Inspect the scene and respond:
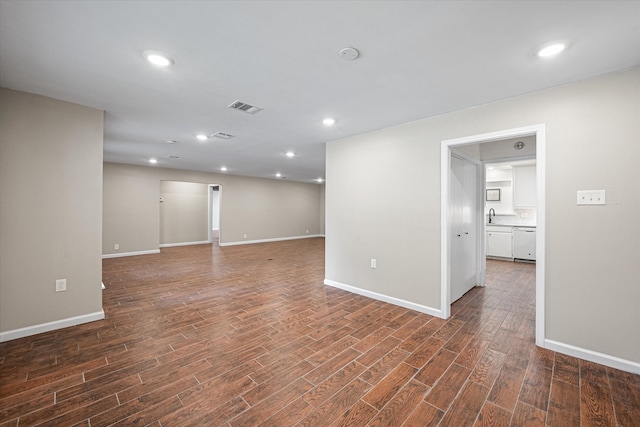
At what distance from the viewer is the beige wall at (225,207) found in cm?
695

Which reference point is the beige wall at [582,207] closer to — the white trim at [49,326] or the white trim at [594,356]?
A: the white trim at [594,356]

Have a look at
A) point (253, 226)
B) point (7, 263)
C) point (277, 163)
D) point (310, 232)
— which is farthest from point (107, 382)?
point (310, 232)

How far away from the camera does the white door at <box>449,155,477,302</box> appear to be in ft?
11.7

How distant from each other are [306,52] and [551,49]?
5.80 ft

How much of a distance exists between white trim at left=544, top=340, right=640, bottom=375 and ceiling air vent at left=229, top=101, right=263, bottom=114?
387 cm

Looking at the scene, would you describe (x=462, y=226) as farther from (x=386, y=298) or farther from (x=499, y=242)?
(x=499, y=242)

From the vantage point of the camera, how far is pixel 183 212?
9.12 meters

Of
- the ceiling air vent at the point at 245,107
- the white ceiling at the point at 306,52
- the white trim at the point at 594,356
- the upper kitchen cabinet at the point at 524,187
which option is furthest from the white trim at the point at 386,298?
the upper kitchen cabinet at the point at 524,187

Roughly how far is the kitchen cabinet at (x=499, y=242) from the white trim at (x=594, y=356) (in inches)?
179

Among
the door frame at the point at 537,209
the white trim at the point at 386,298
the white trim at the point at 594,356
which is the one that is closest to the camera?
the white trim at the point at 594,356

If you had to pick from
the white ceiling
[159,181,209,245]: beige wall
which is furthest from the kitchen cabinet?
[159,181,209,245]: beige wall

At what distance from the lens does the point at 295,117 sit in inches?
133

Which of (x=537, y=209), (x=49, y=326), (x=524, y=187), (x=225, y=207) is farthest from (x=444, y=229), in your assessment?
(x=225, y=207)

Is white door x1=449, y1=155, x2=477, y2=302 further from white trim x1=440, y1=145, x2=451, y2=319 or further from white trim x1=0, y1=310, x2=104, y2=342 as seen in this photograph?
white trim x1=0, y1=310, x2=104, y2=342
